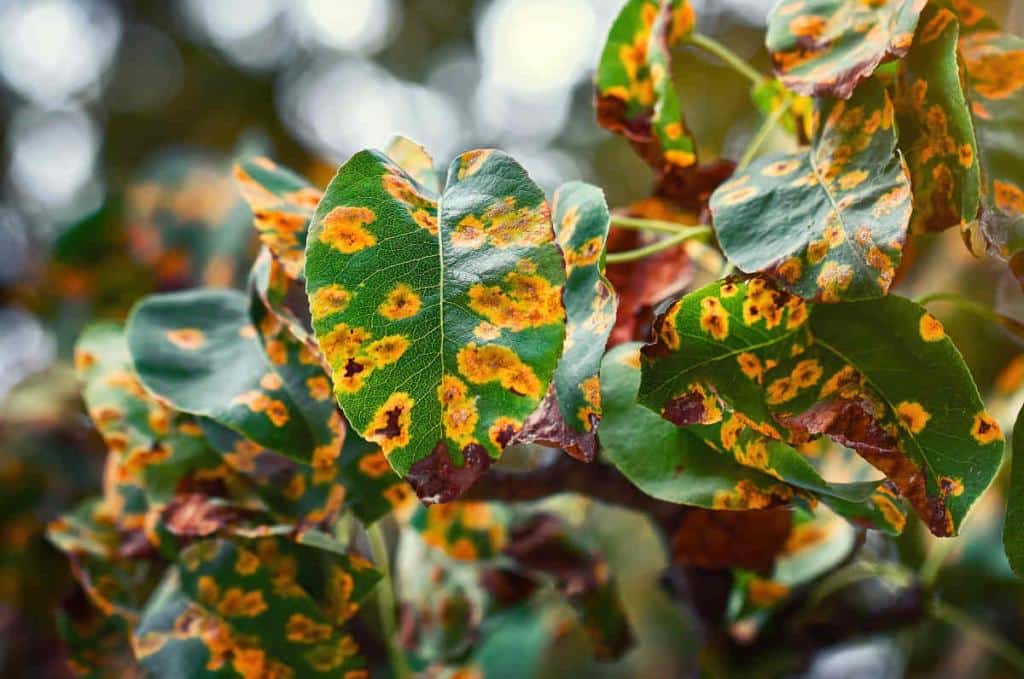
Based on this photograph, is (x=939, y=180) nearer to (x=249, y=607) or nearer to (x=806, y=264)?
(x=806, y=264)

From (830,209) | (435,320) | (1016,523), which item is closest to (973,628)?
(1016,523)

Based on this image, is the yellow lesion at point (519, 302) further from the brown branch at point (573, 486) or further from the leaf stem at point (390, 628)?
the leaf stem at point (390, 628)

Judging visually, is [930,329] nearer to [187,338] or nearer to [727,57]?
[727,57]

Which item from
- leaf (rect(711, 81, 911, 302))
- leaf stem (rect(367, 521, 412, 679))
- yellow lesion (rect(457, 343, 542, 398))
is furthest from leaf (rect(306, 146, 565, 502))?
leaf stem (rect(367, 521, 412, 679))

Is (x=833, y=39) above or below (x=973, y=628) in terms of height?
above

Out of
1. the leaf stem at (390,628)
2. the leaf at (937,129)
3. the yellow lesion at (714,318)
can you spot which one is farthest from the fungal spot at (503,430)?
the leaf stem at (390,628)
